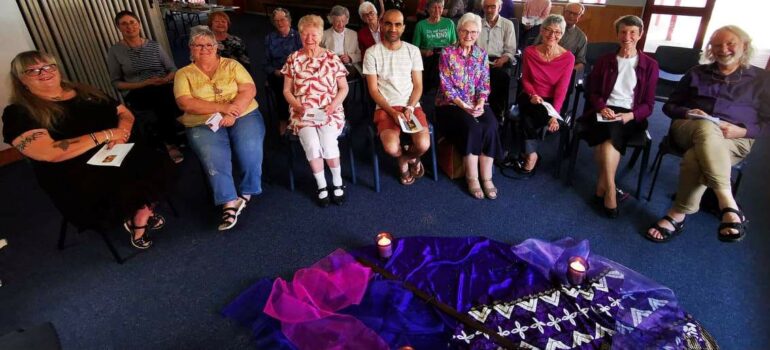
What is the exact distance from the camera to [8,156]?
3.54 m

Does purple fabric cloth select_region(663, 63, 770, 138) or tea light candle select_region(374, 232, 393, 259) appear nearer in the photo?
tea light candle select_region(374, 232, 393, 259)

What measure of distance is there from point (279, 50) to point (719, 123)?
10.8ft

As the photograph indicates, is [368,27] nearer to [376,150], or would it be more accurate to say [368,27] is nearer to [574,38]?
[376,150]

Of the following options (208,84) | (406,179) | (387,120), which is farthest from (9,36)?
(406,179)

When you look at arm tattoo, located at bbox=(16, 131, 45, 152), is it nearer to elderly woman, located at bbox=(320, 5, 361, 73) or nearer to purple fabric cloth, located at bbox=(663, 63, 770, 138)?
elderly woman, located at bbox=(320, 5, 361, 73)

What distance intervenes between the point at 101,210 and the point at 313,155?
47.7 inches

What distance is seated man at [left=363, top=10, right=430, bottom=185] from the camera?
2861 millimetres

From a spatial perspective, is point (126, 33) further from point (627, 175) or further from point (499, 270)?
point (627, 175)

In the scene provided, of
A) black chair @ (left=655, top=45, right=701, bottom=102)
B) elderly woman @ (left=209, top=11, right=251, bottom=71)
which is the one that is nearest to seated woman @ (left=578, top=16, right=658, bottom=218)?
black chair @ (left=655, top=45, right=701, bottom=102)

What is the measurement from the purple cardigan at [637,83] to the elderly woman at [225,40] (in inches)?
116

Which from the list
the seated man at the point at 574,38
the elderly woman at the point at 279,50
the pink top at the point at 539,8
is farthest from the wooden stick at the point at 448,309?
the pink top at the point at 539,8

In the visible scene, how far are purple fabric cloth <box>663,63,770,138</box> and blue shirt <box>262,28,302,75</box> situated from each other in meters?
3.03

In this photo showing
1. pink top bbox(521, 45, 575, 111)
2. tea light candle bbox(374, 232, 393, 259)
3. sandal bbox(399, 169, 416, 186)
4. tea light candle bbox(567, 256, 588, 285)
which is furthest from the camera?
sandal bbox(399, 169, 416, 186)

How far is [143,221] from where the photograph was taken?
255cm
